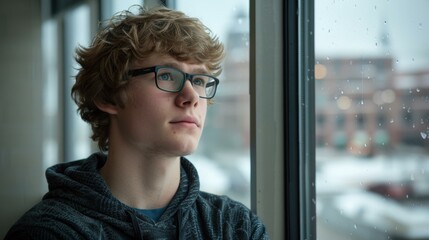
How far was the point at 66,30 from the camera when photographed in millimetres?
A: 2719

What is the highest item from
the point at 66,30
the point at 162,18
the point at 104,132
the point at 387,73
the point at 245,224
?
the point at 66,30

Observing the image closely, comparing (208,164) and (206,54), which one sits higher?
(206,54)

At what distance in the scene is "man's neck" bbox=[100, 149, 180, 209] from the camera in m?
1.36

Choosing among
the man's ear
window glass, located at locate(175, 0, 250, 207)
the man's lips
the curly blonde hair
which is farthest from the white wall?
the man's lips

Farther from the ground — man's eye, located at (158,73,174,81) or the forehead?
the forehead

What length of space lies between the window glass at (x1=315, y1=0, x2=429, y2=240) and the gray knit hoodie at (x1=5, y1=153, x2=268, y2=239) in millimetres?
380

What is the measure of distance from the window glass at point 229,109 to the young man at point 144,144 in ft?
1.91

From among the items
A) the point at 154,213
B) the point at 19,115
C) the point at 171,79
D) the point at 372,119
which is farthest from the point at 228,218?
the point at 19,115

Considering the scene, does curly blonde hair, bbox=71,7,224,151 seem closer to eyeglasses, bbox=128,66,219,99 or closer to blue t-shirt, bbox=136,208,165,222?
eyeglasses, bbox=128,66,219,99

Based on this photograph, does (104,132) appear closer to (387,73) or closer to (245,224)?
(245,224)

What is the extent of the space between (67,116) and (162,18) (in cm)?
142

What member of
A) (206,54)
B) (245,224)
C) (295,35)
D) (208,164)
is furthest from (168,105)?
(208,164)

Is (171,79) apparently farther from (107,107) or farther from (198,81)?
(107,107)

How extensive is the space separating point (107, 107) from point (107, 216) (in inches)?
12.4
